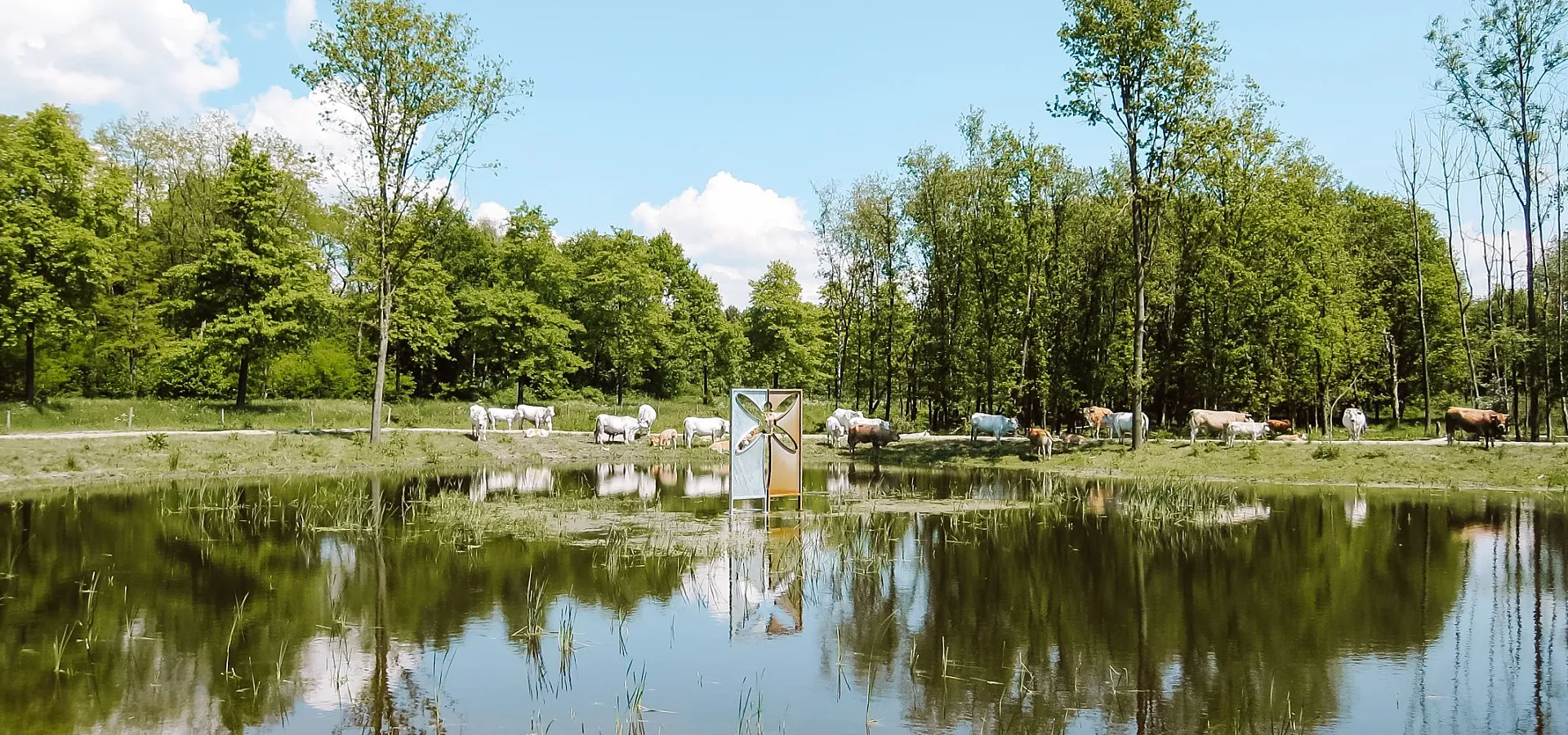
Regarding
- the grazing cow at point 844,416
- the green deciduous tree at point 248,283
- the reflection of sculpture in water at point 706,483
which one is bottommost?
the reflection of sculpture in water at point 706,483

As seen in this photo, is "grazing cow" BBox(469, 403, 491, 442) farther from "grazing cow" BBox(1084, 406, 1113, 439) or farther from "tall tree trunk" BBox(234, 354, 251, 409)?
"grazing cow" BBox(1084, 406, 1113, 439)

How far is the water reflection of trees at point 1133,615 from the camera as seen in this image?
9281 mm

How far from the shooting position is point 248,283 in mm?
43031

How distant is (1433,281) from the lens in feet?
183

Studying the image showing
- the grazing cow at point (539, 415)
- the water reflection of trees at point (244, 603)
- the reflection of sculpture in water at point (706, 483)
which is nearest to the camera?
the water reflection of trees at point (244, 603)

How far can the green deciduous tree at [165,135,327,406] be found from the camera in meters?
41.7

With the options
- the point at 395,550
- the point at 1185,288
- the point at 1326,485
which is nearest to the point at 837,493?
the point at 395,550

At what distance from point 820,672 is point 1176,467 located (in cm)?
2575

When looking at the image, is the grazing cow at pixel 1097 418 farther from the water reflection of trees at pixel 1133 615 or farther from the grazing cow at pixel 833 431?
the water reflection of trees at pixel 1133 615

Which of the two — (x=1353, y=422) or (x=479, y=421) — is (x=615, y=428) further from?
(x=1353, y=422)

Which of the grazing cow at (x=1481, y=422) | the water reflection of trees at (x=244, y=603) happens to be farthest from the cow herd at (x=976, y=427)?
the water reflection of trees at (x=244, y=603)

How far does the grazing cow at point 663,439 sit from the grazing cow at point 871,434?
7931mm

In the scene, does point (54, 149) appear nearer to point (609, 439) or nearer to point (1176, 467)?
point (609, 439)

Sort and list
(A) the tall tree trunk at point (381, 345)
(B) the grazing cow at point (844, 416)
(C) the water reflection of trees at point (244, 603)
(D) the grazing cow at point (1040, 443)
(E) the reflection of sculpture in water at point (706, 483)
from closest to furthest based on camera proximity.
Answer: (C) the water reflection of trees at point (244, 603) → (E) the reflection of sculpture in water at point (706, 483) → (A) the tall tree trunk at point (381, 345) → (D) the grazing cow at point (1040, 443) → (B) the grazing cow at point (844, 416)
